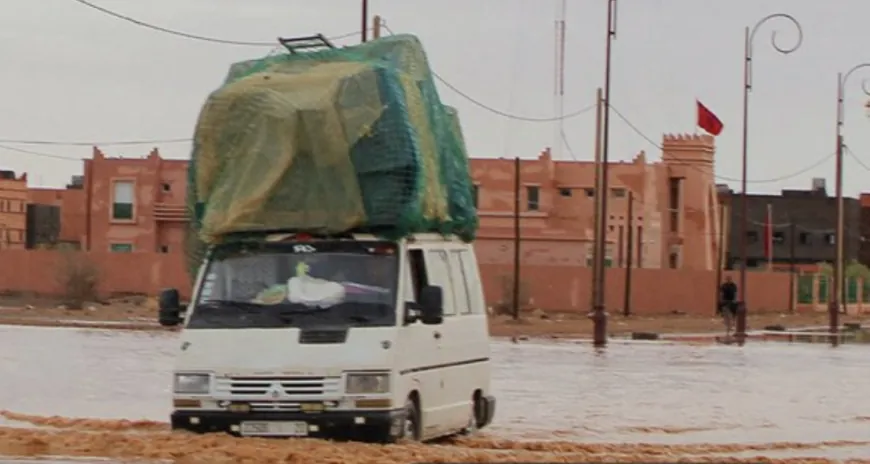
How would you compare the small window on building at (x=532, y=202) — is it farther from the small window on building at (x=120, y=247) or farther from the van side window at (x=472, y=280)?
the van side window at (x=472, y=280)

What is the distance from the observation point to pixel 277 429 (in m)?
15.5

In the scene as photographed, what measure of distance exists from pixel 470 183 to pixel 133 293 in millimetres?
65804

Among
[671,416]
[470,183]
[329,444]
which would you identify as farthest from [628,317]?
[329,444]

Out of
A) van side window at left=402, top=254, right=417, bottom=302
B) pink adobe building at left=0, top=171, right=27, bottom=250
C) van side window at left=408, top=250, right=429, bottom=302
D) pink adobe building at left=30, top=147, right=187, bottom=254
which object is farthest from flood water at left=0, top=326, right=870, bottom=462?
pink adobe building at left=0, top=171, right=27, bottom=250

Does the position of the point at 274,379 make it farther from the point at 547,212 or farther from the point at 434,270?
the point at 547,212

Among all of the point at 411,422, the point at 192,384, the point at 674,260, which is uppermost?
the point at 674,260

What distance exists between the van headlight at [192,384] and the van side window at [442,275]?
2560 millimetres

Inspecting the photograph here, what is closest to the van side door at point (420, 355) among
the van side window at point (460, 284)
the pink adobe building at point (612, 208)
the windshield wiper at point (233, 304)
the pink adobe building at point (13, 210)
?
the van side window at point (460, 284)

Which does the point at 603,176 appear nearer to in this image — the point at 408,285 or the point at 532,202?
the point at 408,285

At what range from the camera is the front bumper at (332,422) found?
50.8ft

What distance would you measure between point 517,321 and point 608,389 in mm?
35959

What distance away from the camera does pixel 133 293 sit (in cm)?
8400

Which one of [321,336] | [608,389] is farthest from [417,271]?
[608,389]

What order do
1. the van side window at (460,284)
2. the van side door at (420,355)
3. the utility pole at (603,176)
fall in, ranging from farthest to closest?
the utility pole at (603,176), the van side window at (460,284), the van side door at (420,355)
